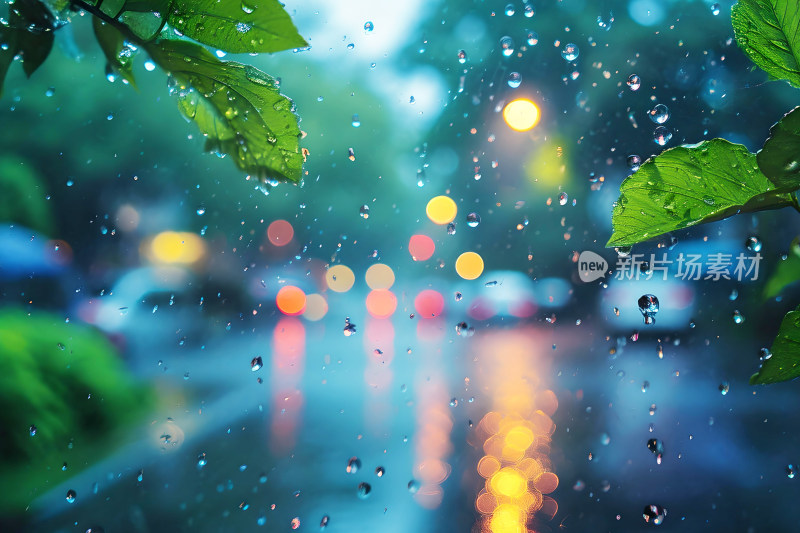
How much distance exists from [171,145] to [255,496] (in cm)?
37

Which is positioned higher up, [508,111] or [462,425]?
[508,111]

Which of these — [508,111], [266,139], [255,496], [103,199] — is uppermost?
[508,111]

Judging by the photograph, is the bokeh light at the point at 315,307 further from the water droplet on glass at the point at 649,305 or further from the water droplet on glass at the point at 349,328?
the water droplet on glass at the point at 649,305

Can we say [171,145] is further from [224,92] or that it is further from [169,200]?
[224,92]

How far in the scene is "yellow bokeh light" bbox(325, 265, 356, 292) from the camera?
0.54m

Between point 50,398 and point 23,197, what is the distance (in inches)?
8.5

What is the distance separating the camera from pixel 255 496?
1.69 ft

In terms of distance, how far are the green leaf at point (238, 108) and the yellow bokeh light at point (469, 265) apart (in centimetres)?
32

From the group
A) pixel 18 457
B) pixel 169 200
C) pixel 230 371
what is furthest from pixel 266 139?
pixel 230 371

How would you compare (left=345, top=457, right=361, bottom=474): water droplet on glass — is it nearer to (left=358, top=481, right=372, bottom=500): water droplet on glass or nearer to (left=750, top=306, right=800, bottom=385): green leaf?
(left=358, top=481, right=372, bottom=500): water droplet on glass

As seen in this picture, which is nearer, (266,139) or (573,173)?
(266,139)

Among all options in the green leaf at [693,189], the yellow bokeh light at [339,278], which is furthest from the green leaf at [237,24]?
the yellow bokeh light at [339,278]

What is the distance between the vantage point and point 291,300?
60cm

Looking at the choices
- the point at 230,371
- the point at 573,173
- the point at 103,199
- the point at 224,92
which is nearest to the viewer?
the point at 224,92
